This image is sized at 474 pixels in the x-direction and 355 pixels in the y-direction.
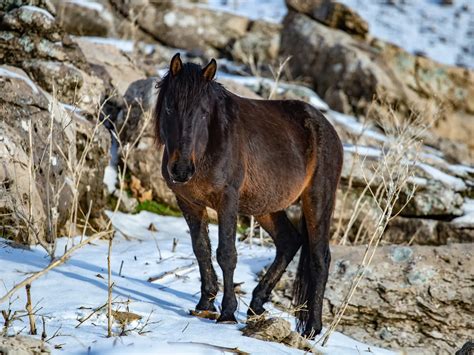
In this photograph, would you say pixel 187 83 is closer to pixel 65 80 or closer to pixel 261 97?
pixel 65 80

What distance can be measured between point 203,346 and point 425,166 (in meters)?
6.70

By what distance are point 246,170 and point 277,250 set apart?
1.04 m

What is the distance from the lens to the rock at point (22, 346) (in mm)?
3147

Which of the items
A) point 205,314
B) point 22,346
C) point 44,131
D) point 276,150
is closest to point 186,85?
point 276,150

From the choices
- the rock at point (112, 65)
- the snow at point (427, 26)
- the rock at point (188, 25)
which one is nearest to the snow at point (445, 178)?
the rock at point (112, 65)

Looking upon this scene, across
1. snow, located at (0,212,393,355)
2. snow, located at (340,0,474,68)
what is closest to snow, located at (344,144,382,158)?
snow, located at (0,212,393,355)

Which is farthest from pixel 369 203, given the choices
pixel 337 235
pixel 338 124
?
pixel 338 124

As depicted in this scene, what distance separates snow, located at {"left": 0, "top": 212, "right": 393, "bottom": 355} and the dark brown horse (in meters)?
0.41

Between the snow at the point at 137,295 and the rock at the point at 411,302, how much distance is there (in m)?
0.57

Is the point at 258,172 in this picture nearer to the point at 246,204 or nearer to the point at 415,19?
the point at 246,204

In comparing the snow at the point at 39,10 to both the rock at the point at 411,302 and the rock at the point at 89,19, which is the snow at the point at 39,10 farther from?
the rock at the point at 89,19

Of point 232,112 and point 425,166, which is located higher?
point 232,112

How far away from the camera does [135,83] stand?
899cm

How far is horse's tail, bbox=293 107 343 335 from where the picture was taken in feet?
18.1
